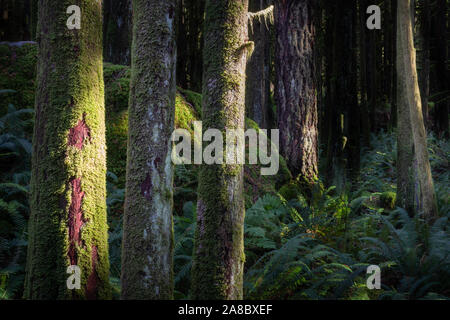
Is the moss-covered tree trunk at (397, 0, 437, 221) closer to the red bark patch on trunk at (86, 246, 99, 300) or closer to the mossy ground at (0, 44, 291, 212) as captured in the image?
the mossy ground at (0, 44, 291, 212)

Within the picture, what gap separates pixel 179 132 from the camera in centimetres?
656

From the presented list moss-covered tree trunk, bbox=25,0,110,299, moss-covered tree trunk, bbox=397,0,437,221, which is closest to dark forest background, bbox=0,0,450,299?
moss-covered tree trunk, bbox=397,0,437,221

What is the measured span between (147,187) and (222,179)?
719 millimetres

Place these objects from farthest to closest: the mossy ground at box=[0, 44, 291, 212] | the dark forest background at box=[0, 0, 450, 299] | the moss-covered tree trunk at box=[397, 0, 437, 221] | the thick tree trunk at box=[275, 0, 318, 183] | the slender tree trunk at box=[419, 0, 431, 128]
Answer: the slender tree trunk at box=[419, 0, 431, 128]
the thick tree trunk at box=[275, 0, 318, 183]
the moss-covered tree trunk at box=[397, 0, 437, 221]
the mossy ground at box=[0, 44, 291, 212]
the dark forest background at box=[0, 0, 450, 299]

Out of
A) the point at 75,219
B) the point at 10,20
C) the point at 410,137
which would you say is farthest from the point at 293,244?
the point at 10,20

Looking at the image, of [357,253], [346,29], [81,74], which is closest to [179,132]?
[81,74]

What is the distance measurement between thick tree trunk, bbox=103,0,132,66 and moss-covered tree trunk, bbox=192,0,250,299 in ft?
20.2

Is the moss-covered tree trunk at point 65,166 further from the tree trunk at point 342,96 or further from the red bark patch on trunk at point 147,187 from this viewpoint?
the tree trunk at point 342,96

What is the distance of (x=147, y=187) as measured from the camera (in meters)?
3.14

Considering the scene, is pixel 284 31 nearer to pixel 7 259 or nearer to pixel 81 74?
pixel 81 74

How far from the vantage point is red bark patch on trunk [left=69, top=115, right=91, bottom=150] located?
3164 millimetres

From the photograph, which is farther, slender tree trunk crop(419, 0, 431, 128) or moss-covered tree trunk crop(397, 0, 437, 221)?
slender tree trunk crop(419, 0, 431, 128)

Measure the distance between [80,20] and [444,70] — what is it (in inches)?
649

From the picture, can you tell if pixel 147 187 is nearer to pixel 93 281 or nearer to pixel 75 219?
pixel 75 219
